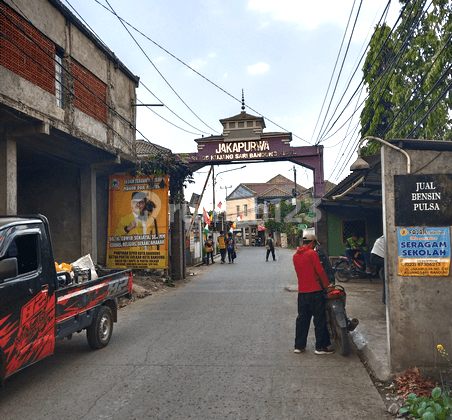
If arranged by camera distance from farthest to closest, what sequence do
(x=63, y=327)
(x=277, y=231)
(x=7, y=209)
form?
(x=277, y=231) < (x=7, y=209) < (x=63, y=327)

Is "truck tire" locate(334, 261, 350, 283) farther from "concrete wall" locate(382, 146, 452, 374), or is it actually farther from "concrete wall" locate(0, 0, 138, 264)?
"concrete wall" locate(382, 146, 452, 374)

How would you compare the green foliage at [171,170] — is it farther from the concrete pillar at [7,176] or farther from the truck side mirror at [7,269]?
the truck side mirror at [7,269]

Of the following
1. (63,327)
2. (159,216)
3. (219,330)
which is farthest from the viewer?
Result: (159,216)

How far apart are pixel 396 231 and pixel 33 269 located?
4.52 meters

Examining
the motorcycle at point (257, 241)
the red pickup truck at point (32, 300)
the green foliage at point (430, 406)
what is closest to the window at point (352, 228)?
the red pickup truck at point (32, 300)

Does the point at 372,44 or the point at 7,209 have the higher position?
the point at 372,44

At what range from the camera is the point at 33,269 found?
538cm

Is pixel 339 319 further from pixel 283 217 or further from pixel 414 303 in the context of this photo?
pixel 283 217

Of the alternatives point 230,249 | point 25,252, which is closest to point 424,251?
point 25,252

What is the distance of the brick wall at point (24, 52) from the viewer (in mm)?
9992

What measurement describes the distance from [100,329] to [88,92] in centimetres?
947

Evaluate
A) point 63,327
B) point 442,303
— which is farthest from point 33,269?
point 442,303

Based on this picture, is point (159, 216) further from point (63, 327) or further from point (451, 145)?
point (451, 145)

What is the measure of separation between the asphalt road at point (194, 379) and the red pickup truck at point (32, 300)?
1.66ft
